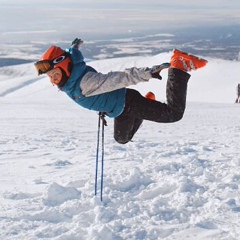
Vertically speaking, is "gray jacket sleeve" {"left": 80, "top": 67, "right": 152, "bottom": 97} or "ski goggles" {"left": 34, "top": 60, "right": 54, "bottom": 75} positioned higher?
"ski goggles" {"left": 34, "top": 60, "right": 54, "bottom": 75}

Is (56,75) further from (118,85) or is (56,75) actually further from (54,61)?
(118,85)

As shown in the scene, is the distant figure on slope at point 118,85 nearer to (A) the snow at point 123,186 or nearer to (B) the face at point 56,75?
(B) the face at point 56,75

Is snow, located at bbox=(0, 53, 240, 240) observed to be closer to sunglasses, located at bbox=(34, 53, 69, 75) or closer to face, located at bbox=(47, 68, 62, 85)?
face, located at bbox=(47, 68, 62, 85)

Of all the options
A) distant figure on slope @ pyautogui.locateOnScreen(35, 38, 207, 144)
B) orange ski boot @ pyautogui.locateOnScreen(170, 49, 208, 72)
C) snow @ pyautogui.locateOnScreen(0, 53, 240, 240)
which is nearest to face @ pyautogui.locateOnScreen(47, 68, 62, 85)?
distant figure on slope @ pyautogui.locateOnScreen(35, 38, 207, 144)

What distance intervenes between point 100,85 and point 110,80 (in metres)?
0.13

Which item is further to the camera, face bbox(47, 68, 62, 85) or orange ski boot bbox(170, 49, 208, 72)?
orange ski boot bbox(170, 49, 208, 72)

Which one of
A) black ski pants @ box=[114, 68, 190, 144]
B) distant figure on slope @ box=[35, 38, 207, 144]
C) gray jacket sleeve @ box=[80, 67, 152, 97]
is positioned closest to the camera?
gray jacket sleeve @ box=[80, 67, 152, 97]

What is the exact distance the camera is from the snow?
4145 millimetres

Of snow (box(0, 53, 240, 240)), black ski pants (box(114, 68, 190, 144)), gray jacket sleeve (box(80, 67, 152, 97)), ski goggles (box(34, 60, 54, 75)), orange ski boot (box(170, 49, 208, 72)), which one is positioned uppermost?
orange ski boot (box(170, 49, 208, 72))

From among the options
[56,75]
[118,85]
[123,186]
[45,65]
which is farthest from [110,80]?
[123,186]

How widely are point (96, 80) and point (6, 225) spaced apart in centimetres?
183

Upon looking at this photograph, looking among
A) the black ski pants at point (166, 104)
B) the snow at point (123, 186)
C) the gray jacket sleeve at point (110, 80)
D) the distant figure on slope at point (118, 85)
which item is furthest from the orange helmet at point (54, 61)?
the snow at point (123, 186)

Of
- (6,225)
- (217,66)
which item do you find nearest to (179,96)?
(6,225)

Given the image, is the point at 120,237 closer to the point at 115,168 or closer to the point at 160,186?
the point at 160,186
